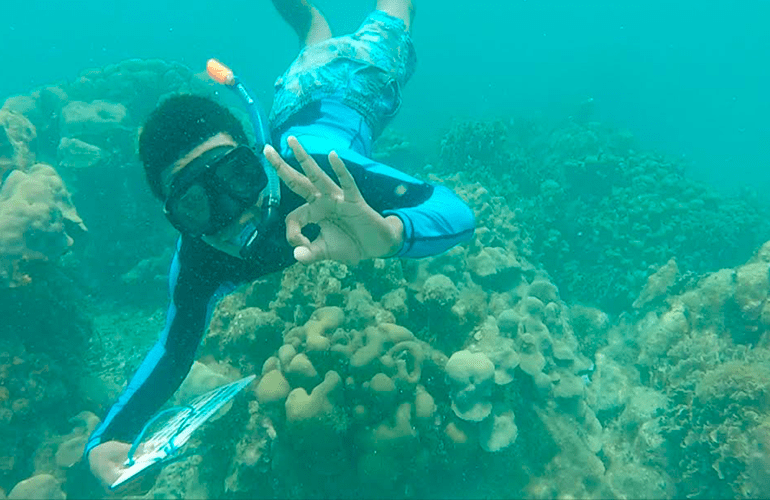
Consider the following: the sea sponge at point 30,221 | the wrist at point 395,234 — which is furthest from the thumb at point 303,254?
the sea sponge at point 30,221

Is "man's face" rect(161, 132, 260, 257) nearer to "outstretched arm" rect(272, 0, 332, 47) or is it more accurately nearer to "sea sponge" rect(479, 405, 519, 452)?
"sea sponge" rect(479, 405, 519, 452)

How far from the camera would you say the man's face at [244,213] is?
2.63 metres

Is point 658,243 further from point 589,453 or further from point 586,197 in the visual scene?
point 589,453

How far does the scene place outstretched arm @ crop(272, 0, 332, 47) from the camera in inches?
273

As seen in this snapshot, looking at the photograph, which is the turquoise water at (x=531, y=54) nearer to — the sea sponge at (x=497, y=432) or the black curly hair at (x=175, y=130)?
the sea sponge at (x=497, y=432)

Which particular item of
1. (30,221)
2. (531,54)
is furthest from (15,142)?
(531,54)

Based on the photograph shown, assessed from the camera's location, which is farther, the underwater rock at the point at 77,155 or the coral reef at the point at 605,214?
the coral reef at the point at 605,214

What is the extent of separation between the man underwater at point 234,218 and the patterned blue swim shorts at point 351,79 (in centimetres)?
209

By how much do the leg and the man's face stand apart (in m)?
5.11

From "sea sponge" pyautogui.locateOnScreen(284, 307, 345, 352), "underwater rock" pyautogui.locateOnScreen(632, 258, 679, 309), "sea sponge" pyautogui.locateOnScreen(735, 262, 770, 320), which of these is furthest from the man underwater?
"underwater rock" pyautogui.locateOnScreen(632, 258, 679, 309)

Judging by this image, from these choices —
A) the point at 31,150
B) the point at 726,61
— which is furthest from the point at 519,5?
the point at 31,150

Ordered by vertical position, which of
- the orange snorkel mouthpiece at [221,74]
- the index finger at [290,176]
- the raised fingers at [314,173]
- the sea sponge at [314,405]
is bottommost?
the sea sponge at [314,405]

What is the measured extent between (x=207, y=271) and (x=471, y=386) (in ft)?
7.90

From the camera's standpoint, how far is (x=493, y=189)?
380 inches
